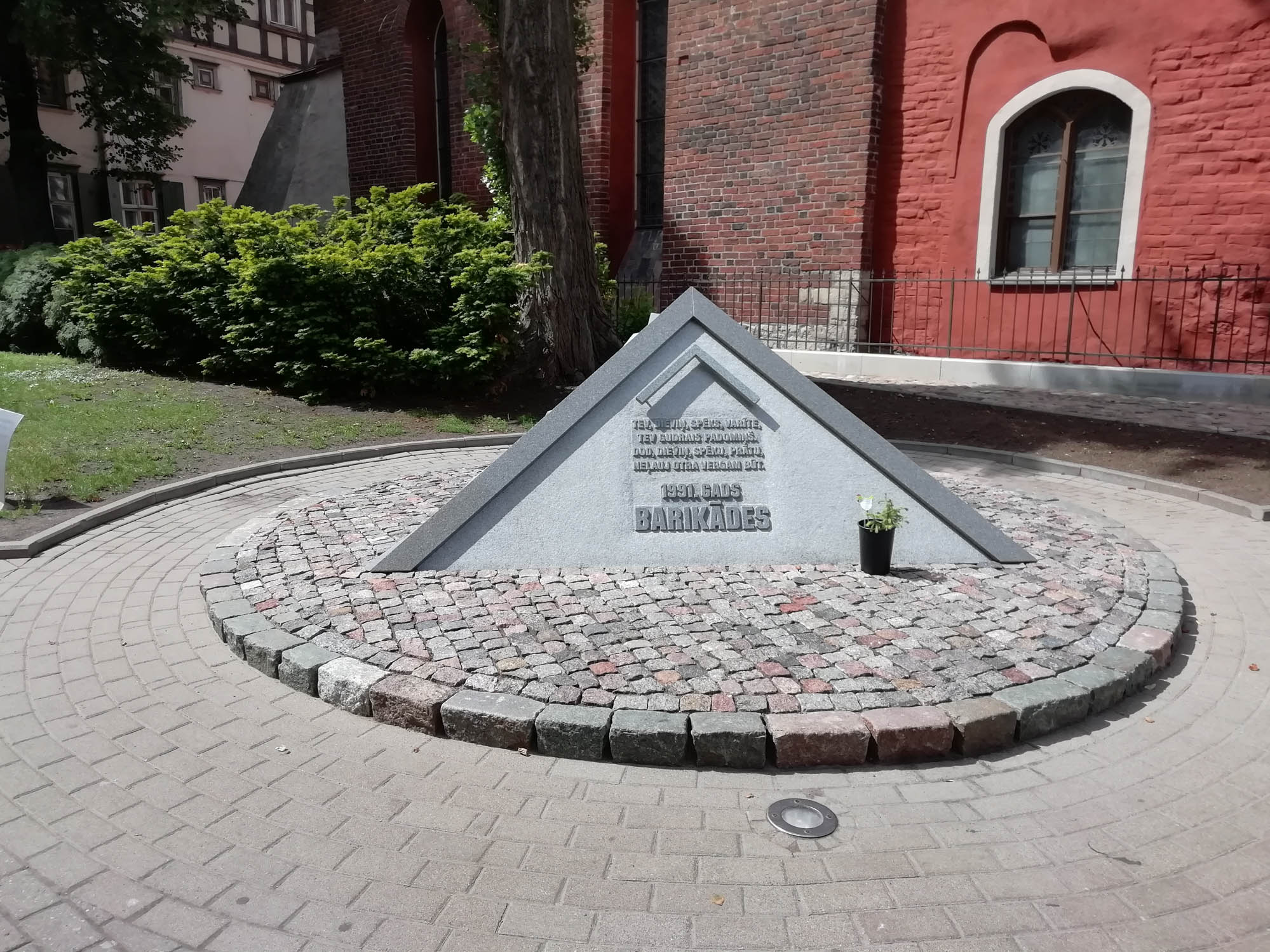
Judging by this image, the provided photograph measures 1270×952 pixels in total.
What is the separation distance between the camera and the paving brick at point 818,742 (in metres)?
3.26

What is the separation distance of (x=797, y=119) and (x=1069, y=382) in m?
5.91

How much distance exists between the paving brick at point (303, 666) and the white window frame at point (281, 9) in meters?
33.8

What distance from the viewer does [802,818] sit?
297 centimetres

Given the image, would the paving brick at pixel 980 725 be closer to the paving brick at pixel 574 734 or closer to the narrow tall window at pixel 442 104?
the paving brick at pixel 574 734

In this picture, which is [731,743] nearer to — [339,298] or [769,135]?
[339,298]

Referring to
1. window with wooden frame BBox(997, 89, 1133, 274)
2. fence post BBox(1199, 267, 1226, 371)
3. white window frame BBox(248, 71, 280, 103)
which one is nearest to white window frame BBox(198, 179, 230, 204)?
white window frame BBox(248, 71, 280, 103)

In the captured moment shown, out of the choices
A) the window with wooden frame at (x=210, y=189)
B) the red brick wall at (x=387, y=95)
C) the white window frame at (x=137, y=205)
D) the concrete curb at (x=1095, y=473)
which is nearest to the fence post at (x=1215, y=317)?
the concrete curb at (x=1095, y=473)

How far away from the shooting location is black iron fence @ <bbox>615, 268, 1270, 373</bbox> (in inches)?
433

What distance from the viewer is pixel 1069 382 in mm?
11766

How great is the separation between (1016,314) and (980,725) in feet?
35.0

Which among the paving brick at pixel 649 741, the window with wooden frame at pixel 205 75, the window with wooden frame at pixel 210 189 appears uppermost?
the window with wooden frame at pixel 205 75

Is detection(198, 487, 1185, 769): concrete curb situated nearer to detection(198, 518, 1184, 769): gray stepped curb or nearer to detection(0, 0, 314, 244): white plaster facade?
detection(198, 518, 1184, 769): gray stepped curb

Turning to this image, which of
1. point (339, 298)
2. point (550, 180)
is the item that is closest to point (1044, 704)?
point (550, 180)

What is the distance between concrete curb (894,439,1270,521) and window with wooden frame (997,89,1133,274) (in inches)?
188
